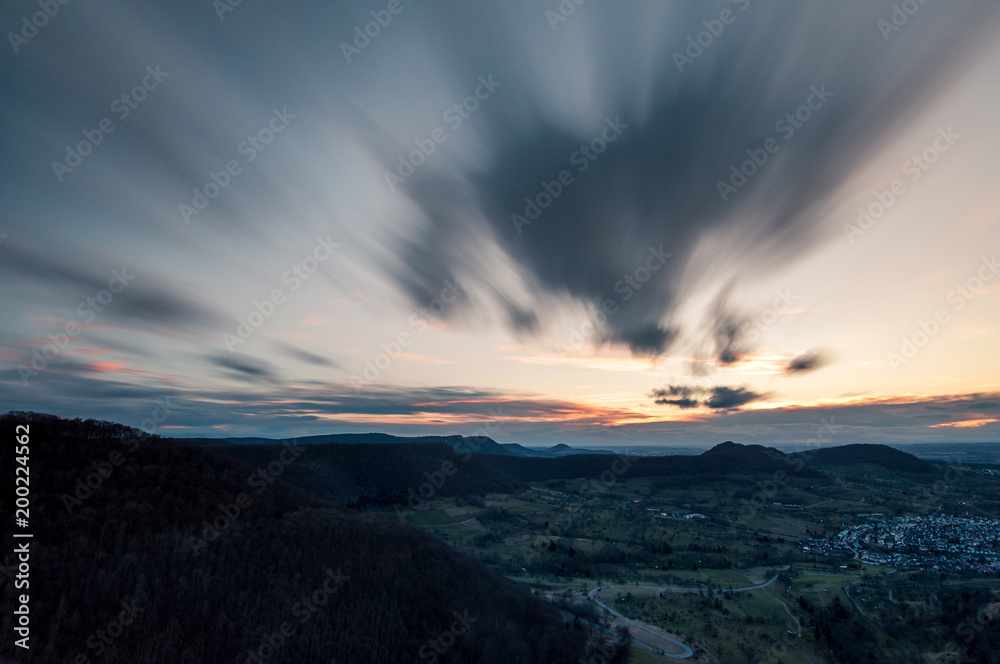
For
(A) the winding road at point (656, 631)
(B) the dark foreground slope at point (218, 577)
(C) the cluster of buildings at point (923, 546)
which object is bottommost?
(C) the cluster of buildings at point (923, 546)

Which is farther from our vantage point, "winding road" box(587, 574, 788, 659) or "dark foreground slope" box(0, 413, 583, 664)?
"winding road" box(587, 574, 788, 659)

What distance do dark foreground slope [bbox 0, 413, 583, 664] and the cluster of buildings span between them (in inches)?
6005

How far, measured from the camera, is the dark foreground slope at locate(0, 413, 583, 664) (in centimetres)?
3612

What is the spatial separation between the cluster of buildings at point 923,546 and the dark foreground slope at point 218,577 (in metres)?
153

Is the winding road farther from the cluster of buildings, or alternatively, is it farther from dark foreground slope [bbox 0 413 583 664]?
the cluster of buildings

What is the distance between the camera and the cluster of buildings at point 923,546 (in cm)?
14388

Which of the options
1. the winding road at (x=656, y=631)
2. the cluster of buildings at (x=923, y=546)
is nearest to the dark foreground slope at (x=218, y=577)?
Result: the winding road at (x=656, y=631)

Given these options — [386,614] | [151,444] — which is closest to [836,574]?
[386,614]

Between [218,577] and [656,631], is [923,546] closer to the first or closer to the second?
[656,631]

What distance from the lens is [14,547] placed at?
38438mm

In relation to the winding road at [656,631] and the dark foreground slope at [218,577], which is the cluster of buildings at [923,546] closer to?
the winding road at [656,631]

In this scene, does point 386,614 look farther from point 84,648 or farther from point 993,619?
point 993,619

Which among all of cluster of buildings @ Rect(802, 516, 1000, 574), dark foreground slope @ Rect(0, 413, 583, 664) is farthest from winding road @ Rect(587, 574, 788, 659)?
cluster of buildings @ Rect(802, 516, 1000, 574)

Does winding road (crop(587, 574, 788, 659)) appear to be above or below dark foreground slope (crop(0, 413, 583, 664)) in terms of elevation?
below
